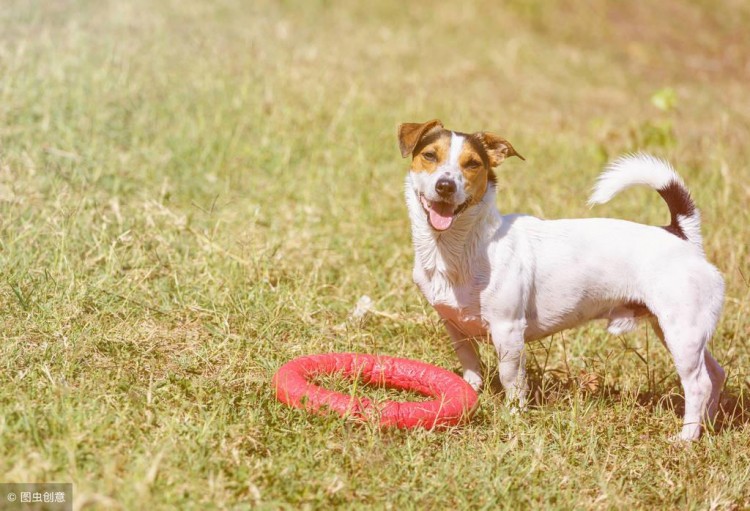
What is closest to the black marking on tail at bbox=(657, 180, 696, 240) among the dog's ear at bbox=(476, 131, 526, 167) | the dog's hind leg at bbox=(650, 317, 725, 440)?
the dog's hind leg at bbox=(650, 317, 725, 440)

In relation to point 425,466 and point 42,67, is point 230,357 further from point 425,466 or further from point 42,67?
point 42,67

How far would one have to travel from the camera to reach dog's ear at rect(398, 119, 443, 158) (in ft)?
15.4

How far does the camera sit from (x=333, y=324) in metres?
5.54

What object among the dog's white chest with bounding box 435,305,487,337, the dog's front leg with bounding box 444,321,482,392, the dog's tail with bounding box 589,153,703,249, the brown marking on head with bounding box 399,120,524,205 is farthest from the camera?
the dog's front leg with bounding box 444,321,482,392

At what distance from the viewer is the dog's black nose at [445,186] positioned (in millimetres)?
4406

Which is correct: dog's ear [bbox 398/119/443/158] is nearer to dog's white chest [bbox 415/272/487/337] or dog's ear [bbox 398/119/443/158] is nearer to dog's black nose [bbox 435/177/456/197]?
dog's black nose [bbox 435/177/456/197]

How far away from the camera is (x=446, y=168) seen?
14.9ft

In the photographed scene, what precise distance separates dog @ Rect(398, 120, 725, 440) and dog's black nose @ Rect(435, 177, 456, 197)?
39 millimetres

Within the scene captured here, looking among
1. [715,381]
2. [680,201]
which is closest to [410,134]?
[680,201]

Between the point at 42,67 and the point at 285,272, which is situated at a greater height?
the point at 42,67

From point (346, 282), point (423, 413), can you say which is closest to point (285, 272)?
point (346, 282)

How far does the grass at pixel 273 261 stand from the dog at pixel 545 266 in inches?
15.2

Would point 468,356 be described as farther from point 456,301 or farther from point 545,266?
point 545,266

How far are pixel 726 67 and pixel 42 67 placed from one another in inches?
428
